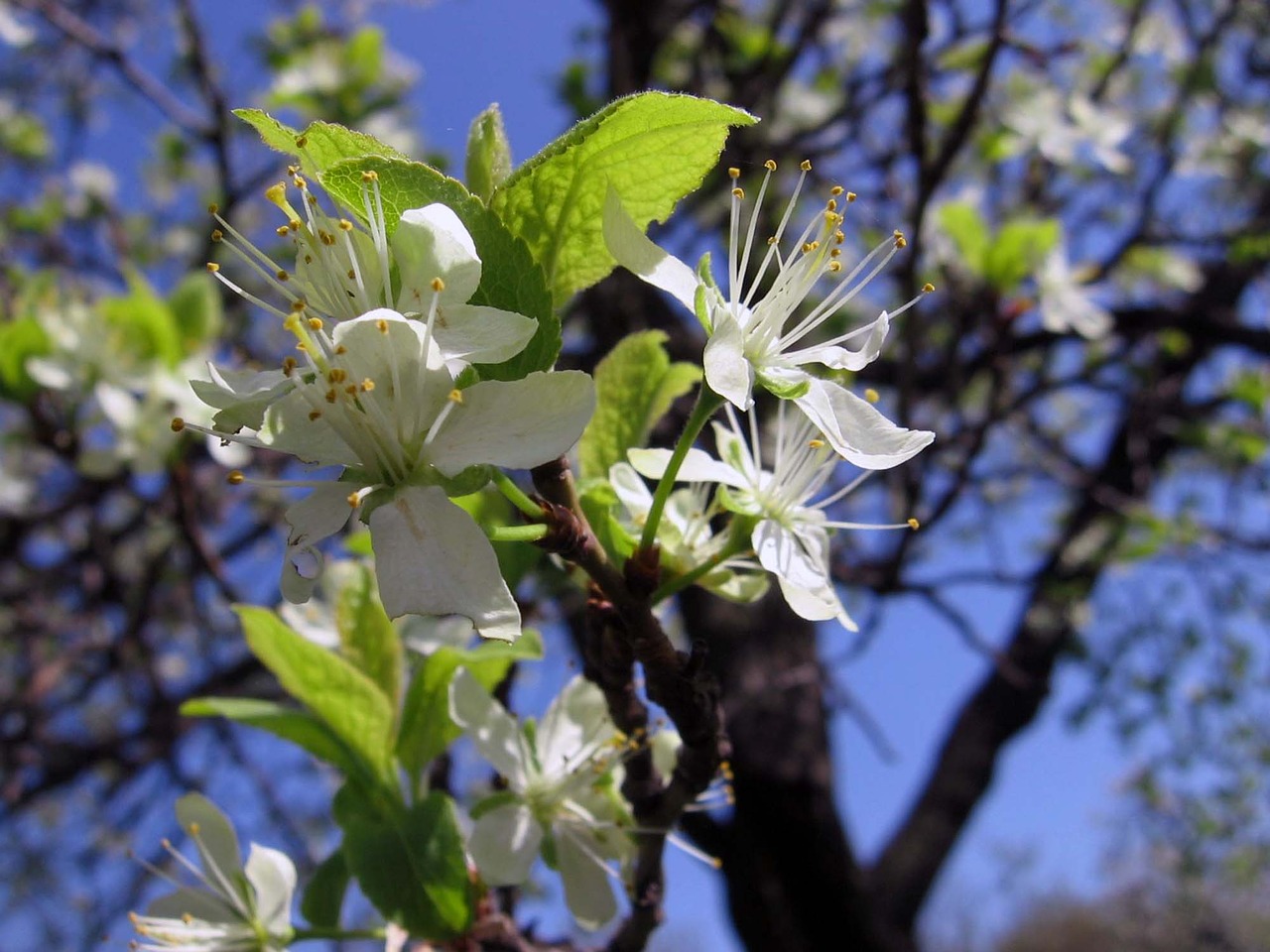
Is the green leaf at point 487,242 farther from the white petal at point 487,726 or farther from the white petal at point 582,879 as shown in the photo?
the white petal at point 582,879

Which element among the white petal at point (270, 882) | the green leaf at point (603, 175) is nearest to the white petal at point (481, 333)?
the green leaf at point (603, 175)

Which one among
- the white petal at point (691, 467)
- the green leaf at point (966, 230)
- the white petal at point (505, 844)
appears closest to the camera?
the white petal at point (691, 467)

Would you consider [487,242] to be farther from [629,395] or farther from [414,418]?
[629,395]

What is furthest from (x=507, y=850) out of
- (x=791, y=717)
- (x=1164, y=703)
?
(x=1164, y=703)

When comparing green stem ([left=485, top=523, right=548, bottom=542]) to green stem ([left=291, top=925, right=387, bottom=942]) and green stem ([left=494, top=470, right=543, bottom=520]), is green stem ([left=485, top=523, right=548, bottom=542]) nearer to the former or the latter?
green stem ([left=494, top=470, right=543, bottom=520])

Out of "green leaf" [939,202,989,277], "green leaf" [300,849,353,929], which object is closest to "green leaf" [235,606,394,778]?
"green leaf" [300,849,353,929]

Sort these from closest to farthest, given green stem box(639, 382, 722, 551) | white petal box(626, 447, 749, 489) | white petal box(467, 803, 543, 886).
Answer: green stem box(639, 382, 722, 551) → white petal box(626, 447, 749, 489) → white petal box(467, 803, 543, 886)
